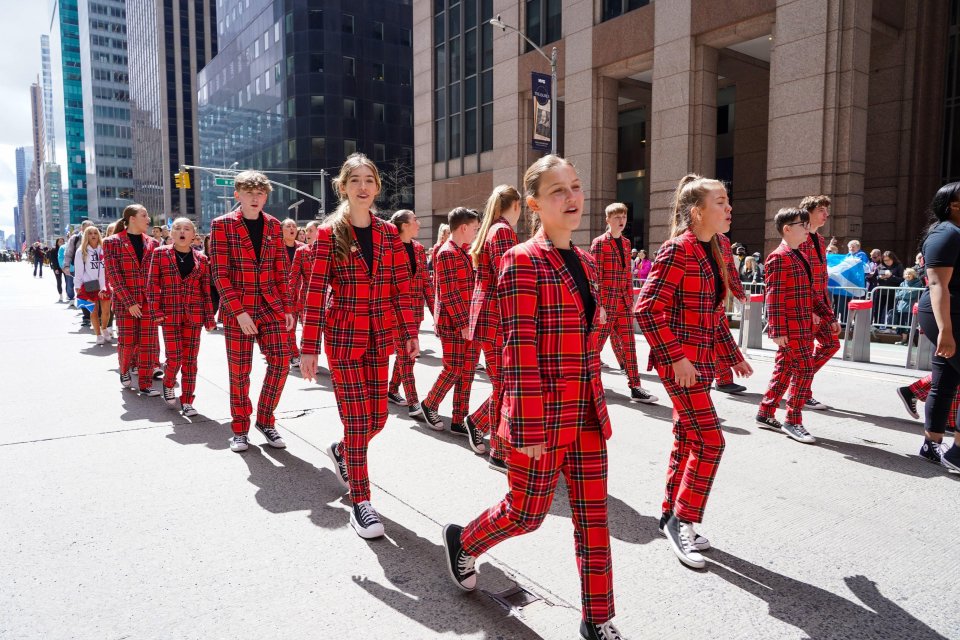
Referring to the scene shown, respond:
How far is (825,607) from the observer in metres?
2.95

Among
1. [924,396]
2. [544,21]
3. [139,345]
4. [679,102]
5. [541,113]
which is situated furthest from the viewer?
[544,21]

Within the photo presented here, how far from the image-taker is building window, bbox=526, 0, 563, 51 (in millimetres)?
25016

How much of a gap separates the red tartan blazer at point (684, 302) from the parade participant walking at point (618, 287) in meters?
3.28

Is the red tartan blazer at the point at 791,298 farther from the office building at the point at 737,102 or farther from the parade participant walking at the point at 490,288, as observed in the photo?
the office building at the point at 737,102

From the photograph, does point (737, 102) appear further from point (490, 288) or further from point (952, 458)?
point (490, 288)

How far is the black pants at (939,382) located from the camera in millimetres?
4727

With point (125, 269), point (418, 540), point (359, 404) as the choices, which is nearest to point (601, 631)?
point (418, 540)

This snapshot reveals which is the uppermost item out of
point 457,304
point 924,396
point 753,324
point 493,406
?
point 457,304

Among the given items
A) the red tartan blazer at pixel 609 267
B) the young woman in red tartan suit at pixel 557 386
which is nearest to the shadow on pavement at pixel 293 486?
the young woman in red tartan suit at pixel 557 386

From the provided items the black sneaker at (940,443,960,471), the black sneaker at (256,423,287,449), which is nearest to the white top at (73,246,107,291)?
the black sneaker at (256,423,287,449)

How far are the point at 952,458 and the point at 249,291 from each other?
18.0 feet

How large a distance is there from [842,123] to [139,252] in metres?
16.4

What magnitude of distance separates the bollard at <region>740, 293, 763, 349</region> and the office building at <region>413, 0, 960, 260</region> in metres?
7.82

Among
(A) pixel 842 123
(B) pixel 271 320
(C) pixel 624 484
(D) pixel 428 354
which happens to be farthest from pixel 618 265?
(A) pixel 842 123
